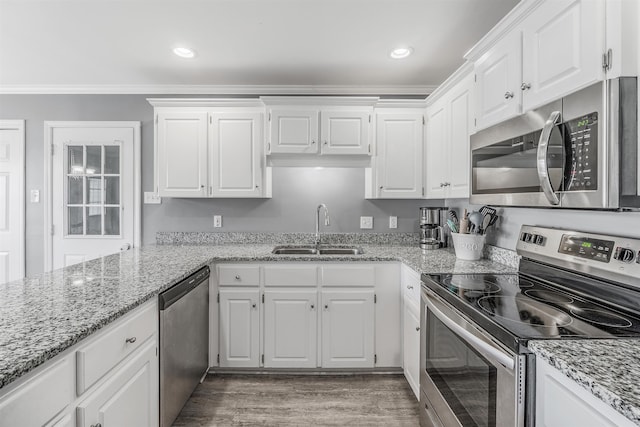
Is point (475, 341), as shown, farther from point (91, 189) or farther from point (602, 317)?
point (91, 189)

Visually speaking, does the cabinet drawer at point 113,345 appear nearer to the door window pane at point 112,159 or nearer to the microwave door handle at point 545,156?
the microwave door handle at point 545,156

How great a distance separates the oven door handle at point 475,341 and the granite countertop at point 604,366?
92 mm

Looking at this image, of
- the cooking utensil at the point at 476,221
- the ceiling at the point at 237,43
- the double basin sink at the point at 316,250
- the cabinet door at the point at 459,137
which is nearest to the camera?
the ceiling at the point at 237,43

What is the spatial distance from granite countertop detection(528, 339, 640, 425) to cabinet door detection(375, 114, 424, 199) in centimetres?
198

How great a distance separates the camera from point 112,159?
3.10 m

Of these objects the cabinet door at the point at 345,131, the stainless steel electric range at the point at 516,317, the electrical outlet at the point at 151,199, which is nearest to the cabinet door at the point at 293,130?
the cabinet door at the point at 345,131

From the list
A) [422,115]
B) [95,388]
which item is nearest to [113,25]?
[95,388]

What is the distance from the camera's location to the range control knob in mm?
1138

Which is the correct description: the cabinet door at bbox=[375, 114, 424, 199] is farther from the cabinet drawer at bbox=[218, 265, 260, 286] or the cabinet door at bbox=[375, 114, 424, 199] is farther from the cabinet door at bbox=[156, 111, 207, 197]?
the cabinet door at bbox=[156, 111, 207, 197]

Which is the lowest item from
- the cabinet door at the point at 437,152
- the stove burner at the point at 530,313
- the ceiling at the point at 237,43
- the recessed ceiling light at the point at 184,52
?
the stove burner at the point at 530,313

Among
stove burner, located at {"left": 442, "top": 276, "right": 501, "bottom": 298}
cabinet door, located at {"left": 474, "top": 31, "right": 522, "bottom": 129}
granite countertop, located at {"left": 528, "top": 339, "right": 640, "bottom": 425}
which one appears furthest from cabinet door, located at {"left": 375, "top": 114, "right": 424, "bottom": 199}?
granite countertop, located at {"left": 528, "top": 339, "right": 640, "bottom": 425}

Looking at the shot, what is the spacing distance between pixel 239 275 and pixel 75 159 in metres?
2.14

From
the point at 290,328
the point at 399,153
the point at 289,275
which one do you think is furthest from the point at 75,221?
the point at 399,153

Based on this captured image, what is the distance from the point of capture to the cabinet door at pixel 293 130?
2693 millimetres
